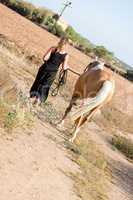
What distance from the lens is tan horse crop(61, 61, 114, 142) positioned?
11305 millimetres

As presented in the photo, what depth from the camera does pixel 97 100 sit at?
445 inches

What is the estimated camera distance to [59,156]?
32.7 feet

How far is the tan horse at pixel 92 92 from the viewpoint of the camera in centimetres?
1130

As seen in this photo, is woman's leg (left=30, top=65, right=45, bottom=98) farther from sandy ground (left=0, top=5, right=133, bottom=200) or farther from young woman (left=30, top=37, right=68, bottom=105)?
sandy ground (left=0, top=5, right=133, bottom=200)

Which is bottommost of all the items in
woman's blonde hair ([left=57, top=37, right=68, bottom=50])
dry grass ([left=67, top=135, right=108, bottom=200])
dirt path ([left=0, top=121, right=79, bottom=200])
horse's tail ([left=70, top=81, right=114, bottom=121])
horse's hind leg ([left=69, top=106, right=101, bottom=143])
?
dry grass ([left=67, top=135, right=108, bottom=200])

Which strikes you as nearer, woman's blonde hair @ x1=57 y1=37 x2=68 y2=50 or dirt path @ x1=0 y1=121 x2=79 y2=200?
dirt path @ x1=0 y1=121 x2=79 y2=200

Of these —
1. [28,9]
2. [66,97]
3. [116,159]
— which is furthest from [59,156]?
[28,9]

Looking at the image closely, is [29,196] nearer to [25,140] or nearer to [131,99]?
[25,140]

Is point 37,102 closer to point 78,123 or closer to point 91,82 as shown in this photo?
point 78,123

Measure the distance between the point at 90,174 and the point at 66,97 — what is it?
8576 mm

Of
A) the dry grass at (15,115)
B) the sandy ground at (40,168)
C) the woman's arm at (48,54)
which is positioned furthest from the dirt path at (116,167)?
the woman's arm at (48,54)

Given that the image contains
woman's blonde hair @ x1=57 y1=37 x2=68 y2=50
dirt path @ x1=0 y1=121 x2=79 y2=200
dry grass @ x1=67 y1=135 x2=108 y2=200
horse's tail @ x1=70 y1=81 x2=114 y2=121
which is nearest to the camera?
dirt path @ x1=0 y1=121 x2=79 y2=200

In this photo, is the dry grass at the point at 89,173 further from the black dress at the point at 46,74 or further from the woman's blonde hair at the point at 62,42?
the woman's blonde hair at the point at 62,42

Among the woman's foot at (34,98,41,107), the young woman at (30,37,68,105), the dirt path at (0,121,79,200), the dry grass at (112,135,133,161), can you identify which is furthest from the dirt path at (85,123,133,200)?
the young woman at (30,37,68,105)
